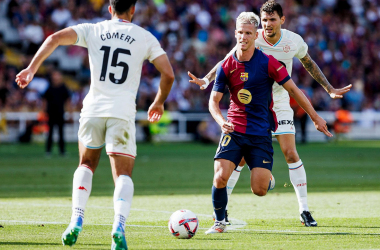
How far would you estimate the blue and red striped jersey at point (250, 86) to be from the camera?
23.2 feet

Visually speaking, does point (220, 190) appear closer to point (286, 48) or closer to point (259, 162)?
point (259, 162)

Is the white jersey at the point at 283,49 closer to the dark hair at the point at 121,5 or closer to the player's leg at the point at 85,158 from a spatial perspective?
the dark hair at the point at 121,5

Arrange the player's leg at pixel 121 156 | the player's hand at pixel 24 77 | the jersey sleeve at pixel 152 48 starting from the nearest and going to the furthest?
the player's hand at pixel 24 77 → the player's leg at pixel 121 156 → the jersey sleeve at pixel 152 48

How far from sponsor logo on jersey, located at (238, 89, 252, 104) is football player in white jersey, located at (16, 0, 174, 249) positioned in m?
1.46

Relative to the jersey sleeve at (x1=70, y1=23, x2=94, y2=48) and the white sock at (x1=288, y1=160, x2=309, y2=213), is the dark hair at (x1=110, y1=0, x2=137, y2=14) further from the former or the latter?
the white sock at (x1=288, y1=160, x2=309, y2=213)

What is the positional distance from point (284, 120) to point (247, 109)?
1.13m

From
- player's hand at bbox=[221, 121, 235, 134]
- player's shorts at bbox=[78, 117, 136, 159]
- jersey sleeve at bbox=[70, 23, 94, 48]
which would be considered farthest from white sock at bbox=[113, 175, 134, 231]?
player's hand at bbox=[221, 121, 235, 134]

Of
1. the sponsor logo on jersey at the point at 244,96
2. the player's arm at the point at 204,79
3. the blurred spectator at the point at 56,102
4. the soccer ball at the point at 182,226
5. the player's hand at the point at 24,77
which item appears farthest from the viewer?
the blurred spectator at the point at 56,102

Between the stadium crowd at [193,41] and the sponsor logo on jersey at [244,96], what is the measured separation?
20.0m

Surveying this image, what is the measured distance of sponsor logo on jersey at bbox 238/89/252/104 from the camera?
7129mm

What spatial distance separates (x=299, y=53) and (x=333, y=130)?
2318 centimetres

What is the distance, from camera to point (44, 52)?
18.4 feet

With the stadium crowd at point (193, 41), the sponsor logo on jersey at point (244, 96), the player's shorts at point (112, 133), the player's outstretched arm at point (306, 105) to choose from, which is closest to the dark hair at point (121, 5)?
the player's shorts at point (112, 133)

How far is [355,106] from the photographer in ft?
107
